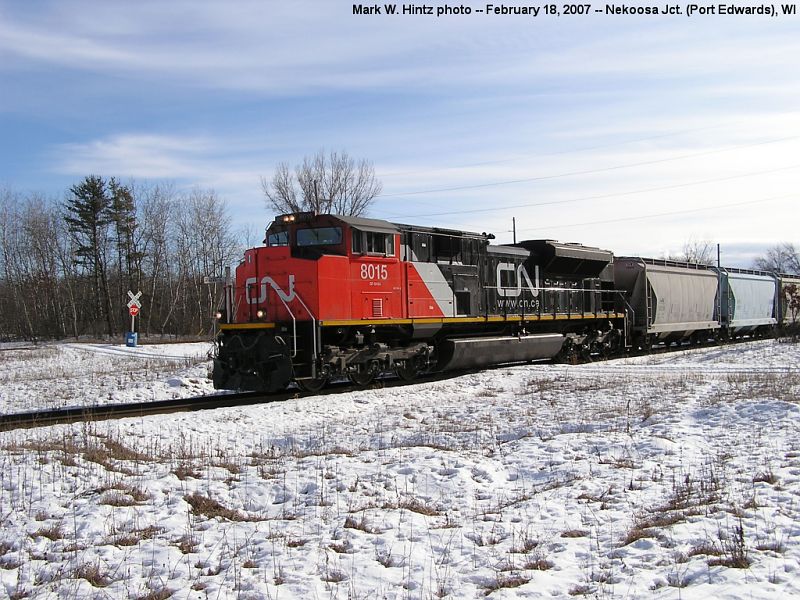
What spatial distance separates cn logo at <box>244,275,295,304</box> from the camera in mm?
14320

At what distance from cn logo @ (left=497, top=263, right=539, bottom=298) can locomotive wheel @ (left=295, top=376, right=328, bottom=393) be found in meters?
6.39

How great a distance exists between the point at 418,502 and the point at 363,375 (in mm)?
8643

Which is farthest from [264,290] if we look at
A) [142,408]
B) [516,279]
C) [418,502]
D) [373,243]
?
[418,502]

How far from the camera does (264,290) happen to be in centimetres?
1472

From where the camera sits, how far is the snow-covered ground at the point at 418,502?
16.3 feet

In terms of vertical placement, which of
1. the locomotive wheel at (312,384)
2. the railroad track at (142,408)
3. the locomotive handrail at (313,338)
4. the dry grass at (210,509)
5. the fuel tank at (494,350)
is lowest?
the dry grass at (210,509)

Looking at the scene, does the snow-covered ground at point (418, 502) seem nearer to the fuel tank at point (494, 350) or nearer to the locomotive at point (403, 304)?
the locomotive at point (403, 304)

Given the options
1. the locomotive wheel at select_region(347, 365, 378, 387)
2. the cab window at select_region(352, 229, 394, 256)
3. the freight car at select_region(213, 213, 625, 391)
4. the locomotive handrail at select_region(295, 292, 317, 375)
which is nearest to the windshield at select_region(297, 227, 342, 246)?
the freight car at select_region(213, 213, 625, 391)

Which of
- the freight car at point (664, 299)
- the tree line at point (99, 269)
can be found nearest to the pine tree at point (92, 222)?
the tree line at point (99, 269)

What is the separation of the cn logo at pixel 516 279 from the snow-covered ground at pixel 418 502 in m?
7.14

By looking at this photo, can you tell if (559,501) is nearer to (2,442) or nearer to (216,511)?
(216,511)

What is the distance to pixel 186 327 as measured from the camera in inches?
2196

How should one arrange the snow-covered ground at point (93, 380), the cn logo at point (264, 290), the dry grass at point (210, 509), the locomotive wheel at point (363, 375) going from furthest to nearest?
the snow-covered ground at point (93, 380)
the locomotive wheel at point (363, 375)
the cn logo at point (264, 290)
the dry grass at point (210, 509)

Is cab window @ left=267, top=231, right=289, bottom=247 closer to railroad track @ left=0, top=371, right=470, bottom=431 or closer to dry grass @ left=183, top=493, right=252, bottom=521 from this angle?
railroad track @ left=0, top=371, right=470, bottom=431
